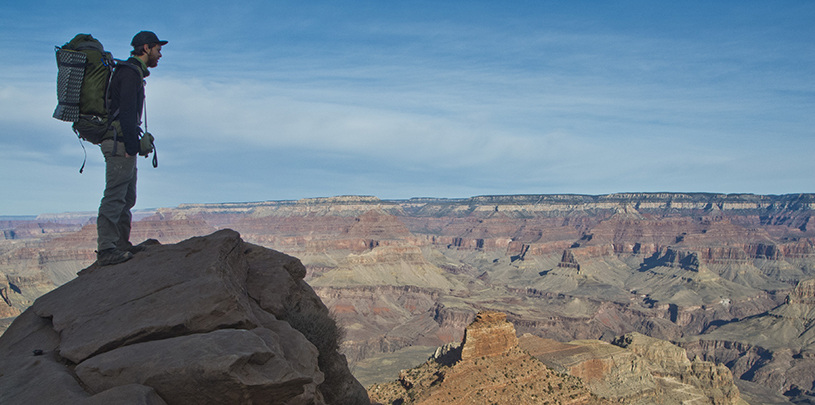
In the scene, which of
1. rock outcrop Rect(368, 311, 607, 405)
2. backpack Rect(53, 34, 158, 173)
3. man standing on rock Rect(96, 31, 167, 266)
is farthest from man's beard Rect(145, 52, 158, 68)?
rock outcrop Rect(368, 311, 607, 405)

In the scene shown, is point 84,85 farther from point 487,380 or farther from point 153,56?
point 487,380

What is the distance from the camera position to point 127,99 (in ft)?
36.9

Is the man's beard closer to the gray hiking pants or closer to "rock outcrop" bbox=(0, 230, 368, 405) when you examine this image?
the gray hiking pants

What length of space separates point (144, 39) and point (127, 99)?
68.1 inches

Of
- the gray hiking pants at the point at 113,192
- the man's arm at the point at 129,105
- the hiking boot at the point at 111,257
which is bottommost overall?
the hiking boot at the point at 111,257

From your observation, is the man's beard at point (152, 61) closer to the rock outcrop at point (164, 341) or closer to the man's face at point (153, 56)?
the man's face at point (153, 56)

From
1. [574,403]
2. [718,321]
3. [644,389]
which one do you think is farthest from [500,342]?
[718,321]

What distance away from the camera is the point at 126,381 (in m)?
7.91

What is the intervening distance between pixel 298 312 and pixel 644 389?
55588mm

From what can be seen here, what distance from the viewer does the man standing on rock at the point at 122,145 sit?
1127 cm

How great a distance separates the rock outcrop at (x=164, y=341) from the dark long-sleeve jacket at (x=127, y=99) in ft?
8.46

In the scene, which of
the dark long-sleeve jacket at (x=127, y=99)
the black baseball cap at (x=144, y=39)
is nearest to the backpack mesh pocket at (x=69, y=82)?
the dark long-sleeve jacket at (x=127, y=99)

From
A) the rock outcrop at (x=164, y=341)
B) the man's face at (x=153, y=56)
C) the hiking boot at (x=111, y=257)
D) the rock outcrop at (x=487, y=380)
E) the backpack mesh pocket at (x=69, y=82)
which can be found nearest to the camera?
the rock outcrop at (x=164, y=341)

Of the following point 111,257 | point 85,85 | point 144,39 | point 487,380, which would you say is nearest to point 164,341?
point 111,257
